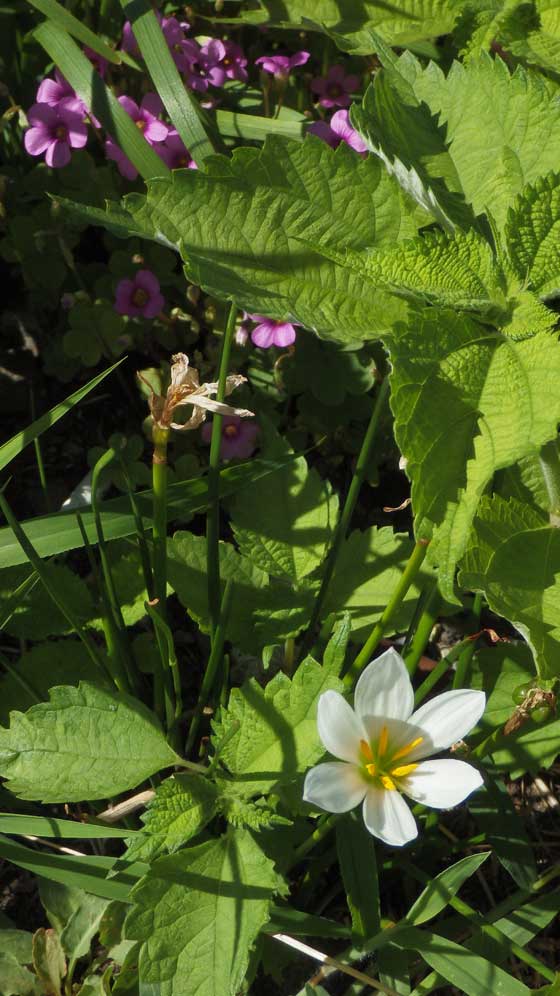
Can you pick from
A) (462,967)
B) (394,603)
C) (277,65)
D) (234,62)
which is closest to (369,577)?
(394,603)

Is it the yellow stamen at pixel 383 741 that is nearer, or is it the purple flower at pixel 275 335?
the yellow stamen at pixel 383 741

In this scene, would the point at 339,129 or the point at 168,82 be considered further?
the point at 339,129

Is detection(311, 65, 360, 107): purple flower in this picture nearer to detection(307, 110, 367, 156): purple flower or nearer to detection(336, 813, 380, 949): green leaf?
detection(307, 110, 367, 156): purple flower

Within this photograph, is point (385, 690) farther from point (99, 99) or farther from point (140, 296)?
point (99, 99)

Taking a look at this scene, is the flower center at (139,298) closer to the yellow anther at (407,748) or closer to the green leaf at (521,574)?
the green leaf at (521,574)

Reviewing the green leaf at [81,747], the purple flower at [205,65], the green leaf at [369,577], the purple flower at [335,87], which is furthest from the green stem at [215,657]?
the purple flower at [335,87]

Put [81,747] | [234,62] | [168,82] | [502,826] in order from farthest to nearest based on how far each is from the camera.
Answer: [234,62] < [168,82] < [502,826] < [81,747]

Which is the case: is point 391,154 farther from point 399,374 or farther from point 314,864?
point 314,864
